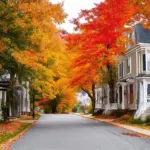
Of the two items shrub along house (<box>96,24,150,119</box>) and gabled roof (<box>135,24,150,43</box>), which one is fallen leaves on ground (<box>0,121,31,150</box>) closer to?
shrub along house (<box>96,24,150,119</box>)

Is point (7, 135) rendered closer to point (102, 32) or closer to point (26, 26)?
point (26, 26)

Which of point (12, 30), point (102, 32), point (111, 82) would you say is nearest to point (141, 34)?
point (102, 32)

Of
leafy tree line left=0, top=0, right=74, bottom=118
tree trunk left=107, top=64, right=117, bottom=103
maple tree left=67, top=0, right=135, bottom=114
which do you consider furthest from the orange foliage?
leafy tree line left=0, top=0, right=74, bottom=118

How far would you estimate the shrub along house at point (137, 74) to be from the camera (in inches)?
1294

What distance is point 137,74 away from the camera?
34.2 metres

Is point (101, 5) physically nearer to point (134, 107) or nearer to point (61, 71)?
point (134, 107)

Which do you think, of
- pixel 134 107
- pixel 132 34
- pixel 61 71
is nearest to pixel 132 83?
pixel 134 107

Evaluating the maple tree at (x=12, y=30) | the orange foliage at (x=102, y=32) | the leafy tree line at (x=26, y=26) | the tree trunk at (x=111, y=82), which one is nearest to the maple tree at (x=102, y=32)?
the orange foliage at (x=102, y=32)

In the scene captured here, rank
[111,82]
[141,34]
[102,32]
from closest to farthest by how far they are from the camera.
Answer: [102,32]
[141,34]
[111,82]

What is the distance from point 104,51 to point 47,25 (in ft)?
46.7

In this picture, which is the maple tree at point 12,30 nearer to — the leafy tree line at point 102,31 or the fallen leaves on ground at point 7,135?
the fallen leaves on ground at point 7,135

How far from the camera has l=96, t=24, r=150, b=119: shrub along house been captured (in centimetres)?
3288

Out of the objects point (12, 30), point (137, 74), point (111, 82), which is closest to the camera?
point (12, 30)

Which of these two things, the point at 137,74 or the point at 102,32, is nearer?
the point at 102,32
